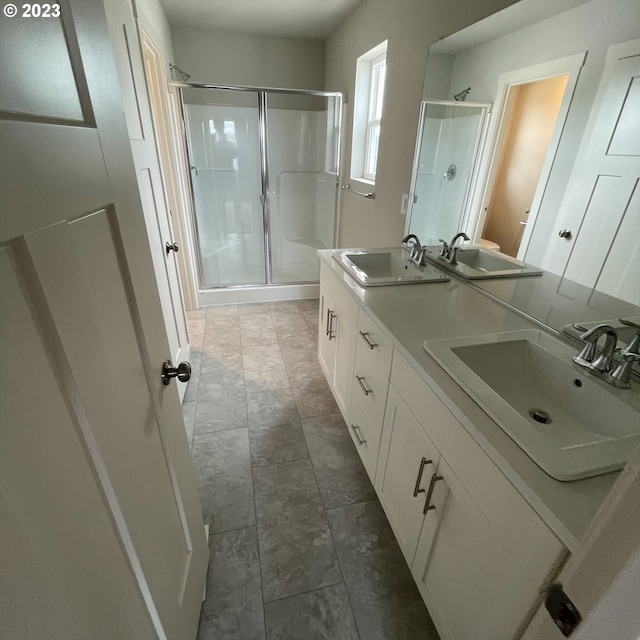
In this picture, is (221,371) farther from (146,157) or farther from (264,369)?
(146,157)

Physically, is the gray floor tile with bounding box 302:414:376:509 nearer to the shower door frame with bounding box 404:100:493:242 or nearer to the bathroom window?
the shower door frame with bounding box 404:100:493:242

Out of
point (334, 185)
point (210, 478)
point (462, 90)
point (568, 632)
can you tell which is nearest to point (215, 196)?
point (334, 185)

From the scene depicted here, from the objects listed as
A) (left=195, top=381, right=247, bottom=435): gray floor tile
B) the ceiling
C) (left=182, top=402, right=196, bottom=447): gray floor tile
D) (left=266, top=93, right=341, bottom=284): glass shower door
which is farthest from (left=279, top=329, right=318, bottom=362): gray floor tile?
the ceiling

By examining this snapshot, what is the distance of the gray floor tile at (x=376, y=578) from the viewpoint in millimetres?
1127

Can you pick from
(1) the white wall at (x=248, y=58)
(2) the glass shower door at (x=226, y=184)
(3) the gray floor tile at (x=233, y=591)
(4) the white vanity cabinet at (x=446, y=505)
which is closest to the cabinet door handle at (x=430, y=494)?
(4) the white vanity cabinet at (x=446, y=505)

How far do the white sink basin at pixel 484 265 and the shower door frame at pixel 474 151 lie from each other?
0.13m

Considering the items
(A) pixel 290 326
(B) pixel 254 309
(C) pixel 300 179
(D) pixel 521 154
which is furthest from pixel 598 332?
(C) pixel 300 179

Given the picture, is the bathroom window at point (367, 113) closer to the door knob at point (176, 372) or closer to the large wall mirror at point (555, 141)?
the large wall mirror at point (555, 141)

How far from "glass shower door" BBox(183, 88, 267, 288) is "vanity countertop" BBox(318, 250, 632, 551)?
6.50ft

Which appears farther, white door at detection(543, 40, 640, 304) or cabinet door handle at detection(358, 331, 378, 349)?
cabinet door handle at detection(358, 331, 378, 349)

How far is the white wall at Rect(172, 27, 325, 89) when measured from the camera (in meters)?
3.06

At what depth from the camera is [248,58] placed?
3.21m

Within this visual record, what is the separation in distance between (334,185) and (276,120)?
90cm

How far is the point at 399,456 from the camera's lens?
1.18 meters
